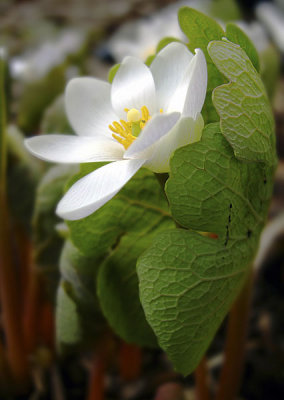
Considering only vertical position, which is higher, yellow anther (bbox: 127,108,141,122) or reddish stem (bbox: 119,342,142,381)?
yellow anther (bbox: 127,108,141,122)

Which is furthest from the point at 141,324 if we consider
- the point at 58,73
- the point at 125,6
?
the point at 125,6

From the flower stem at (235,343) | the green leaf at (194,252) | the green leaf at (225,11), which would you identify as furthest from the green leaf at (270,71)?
the green leaf at (225,11)

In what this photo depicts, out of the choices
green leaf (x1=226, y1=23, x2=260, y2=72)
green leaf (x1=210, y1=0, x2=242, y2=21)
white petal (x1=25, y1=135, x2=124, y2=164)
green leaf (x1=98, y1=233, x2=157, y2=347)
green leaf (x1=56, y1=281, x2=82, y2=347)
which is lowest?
green leaf (x1=56, y1=281, x2=82, y2=347)

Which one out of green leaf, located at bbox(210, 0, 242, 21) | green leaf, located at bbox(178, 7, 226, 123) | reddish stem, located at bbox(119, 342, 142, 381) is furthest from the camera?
green leaf, located at bbox(210, 0, 242, 21)

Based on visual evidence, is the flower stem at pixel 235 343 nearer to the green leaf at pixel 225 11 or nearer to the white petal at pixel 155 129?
the white petal at pixel 155 129

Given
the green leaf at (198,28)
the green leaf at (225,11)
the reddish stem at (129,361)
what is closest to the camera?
the green leaf at (198,28)

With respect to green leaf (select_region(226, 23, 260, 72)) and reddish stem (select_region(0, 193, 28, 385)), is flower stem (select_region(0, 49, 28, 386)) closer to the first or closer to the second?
reddish stem (select_region(0, 193, 28, 385))

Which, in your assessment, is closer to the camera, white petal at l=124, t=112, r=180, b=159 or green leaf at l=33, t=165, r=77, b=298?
white petal at l=124, t=112, r=180, b=159

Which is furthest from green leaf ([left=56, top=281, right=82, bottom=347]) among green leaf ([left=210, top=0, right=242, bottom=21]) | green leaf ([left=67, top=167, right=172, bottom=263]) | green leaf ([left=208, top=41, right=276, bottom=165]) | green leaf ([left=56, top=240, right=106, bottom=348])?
green leaf ([left=210, top=0, right=242, bottom=21])
